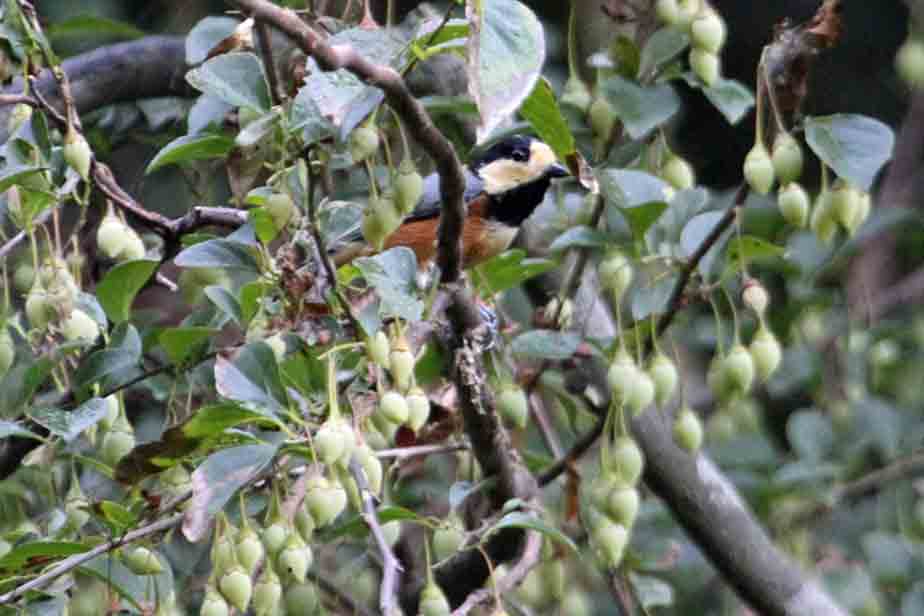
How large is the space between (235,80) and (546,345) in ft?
2.71

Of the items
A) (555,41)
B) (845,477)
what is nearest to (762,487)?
(845,477)

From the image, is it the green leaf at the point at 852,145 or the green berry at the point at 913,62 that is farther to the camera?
the green berry at the point at 913,62

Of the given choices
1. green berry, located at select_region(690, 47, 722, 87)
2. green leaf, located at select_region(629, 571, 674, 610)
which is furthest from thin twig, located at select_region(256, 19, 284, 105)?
green leaf, located at select_region(629, 571, 674, 610)

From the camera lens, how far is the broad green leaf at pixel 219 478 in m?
1.73

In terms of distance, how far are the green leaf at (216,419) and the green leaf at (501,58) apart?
1.75ft

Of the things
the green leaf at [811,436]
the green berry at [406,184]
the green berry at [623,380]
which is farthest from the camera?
the green leaf at [811,436]

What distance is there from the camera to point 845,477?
143 inches

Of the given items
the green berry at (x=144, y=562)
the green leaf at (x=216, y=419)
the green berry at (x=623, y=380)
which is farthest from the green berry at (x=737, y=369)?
the green berry at (x=144, y=562)

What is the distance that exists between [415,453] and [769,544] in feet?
2.63

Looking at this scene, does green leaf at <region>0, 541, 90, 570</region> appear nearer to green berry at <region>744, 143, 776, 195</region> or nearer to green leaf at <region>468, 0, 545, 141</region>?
green leaf at <region>468, 0, 545, 141</region>

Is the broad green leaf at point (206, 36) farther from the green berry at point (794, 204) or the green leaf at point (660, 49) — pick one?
the green berry at point (794, 204)

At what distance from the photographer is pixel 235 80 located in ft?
6.02

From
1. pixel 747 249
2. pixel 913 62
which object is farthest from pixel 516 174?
pixel 747 249

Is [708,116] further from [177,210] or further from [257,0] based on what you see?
[257,0]
